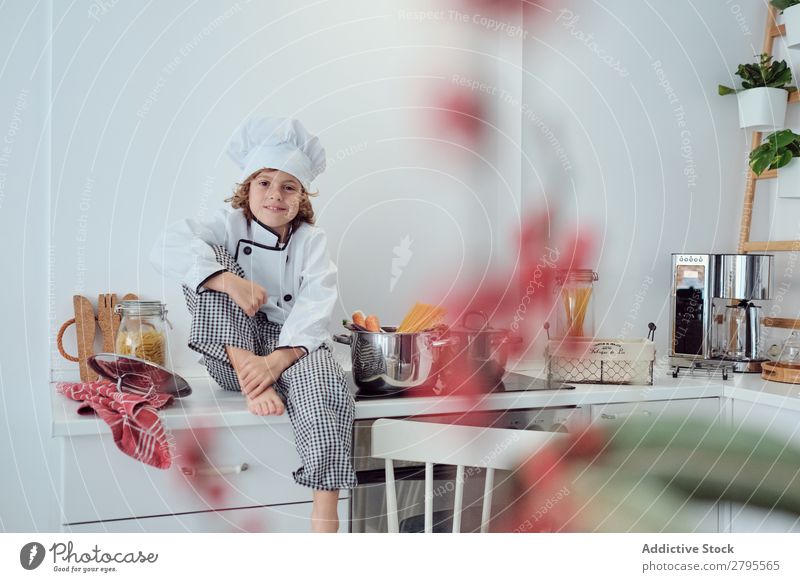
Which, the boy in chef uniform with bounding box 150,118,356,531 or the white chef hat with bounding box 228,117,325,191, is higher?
the white chef hat with bounding box 228,117,325,191

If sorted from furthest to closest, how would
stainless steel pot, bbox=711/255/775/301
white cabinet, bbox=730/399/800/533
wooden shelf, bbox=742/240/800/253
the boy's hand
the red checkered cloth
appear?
wooden shelf, bbox=742/240/800/253
stainless steel pot, bbox=711/255/775/301
white cabinet, bbox=730/399/800/533
the boy's hand
the red checkered cloth

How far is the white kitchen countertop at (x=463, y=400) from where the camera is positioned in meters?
0.75

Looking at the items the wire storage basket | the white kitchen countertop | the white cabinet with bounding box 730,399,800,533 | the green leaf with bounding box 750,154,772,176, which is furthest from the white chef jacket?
the green leaf with bounding box 750,154,772,176

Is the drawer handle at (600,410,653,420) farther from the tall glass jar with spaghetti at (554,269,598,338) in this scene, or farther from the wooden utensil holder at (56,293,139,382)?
the wooden utensil holder at (56,293,139,382)

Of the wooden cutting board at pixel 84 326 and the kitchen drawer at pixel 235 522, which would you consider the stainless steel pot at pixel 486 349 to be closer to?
the kitchen drawer at pixel 235 522

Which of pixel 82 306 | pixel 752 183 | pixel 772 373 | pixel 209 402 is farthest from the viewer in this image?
pixel 752 183

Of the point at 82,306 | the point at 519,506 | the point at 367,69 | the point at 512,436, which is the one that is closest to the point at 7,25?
the point at 82,306

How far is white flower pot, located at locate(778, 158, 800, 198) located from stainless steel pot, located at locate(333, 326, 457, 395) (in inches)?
26.4

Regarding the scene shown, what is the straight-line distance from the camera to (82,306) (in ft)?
3.05

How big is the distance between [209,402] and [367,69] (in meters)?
0.52

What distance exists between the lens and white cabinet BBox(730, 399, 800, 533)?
0.93 metres

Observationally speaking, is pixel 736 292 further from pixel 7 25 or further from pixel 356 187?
pixel 7 25
